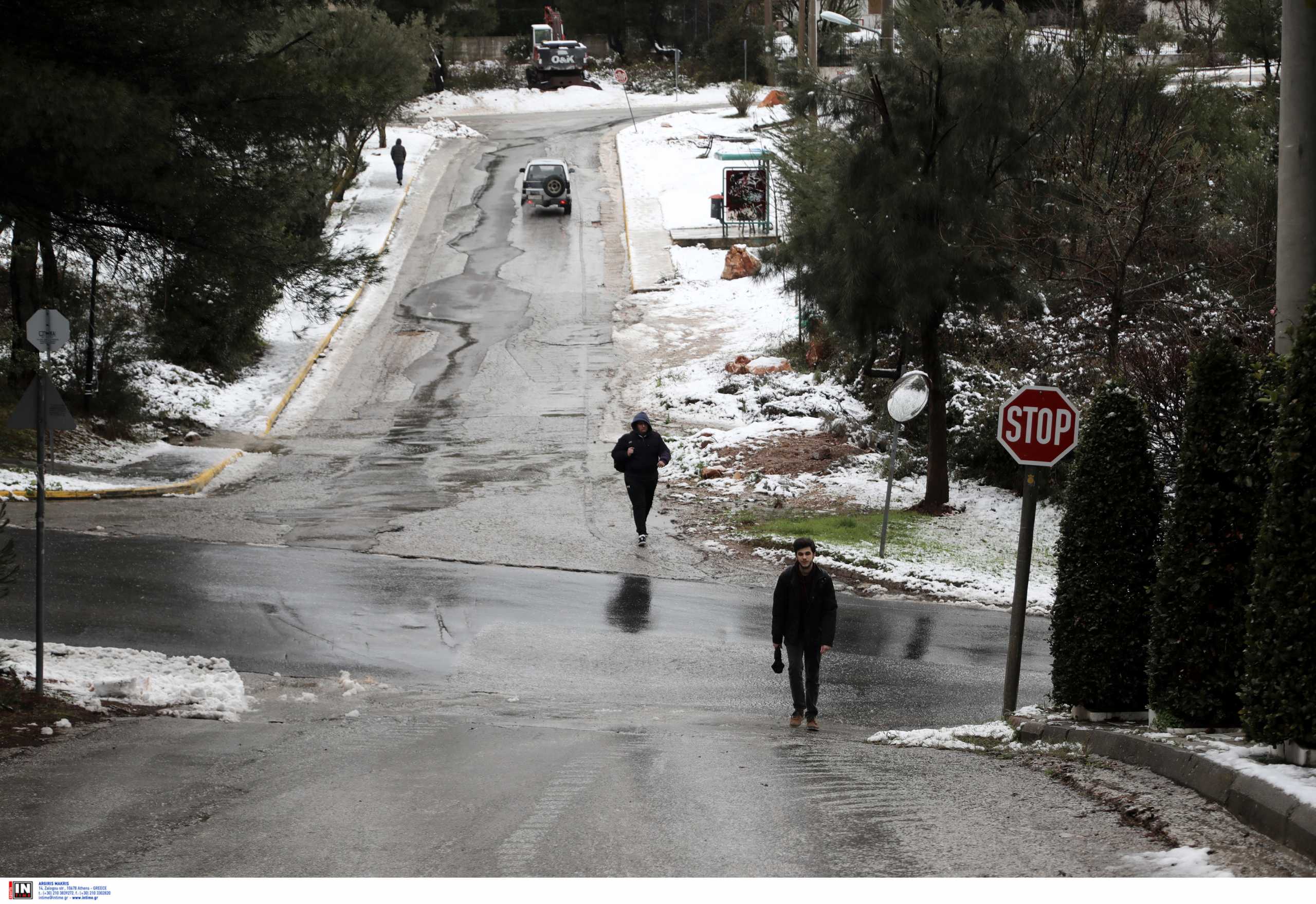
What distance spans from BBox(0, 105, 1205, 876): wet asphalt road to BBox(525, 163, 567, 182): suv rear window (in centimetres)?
2196

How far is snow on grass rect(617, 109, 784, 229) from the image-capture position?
48.4 meters

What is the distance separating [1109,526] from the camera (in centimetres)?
916

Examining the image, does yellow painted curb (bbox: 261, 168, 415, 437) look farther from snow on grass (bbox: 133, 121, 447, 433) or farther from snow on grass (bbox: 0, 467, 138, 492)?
snow on grass (bbox: 0, 467, 138, 492)

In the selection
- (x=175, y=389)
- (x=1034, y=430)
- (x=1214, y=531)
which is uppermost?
(x=1034, y=430)

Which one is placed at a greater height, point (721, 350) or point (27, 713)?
point (721, 350)

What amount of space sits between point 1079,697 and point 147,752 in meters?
6.46

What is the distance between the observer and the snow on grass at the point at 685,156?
4844 cm

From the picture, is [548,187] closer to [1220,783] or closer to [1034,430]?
[1034,430]

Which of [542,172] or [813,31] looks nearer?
[813,31]

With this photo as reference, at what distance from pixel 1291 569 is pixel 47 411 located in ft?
31.0

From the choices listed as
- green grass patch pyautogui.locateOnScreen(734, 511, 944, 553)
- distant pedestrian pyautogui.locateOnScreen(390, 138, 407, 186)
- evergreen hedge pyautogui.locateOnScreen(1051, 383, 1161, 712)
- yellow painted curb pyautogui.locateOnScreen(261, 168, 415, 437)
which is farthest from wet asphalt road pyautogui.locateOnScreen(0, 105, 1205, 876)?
distant pedestrian pyautogui.locateOnScreen(390, 138, 407, 186)

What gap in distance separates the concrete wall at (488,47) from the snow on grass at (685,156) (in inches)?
678

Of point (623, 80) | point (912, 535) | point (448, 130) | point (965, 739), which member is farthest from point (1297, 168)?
point (623, 80)

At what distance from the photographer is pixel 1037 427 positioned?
450 inches
